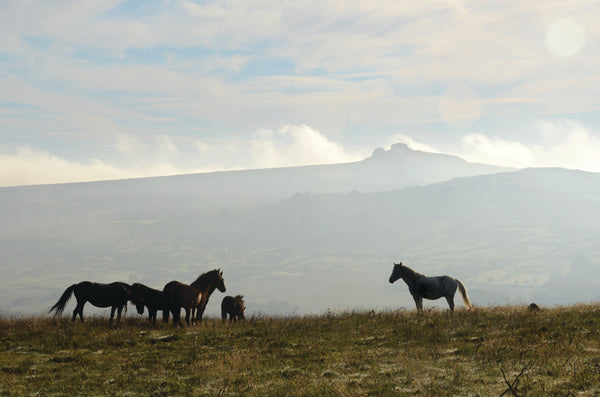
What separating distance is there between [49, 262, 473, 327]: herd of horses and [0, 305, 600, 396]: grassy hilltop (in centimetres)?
91

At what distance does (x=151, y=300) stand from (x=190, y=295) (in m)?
1.79

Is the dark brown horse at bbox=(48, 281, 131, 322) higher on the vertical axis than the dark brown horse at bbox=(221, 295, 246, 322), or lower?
higher

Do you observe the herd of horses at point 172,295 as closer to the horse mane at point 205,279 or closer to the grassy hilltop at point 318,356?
the horse mane at point 205,279

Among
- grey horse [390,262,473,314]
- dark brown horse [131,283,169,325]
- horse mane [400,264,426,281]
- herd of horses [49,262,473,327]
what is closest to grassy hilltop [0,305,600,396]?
dark brown horse [131,283,169,325]

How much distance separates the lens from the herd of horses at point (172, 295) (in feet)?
71.8

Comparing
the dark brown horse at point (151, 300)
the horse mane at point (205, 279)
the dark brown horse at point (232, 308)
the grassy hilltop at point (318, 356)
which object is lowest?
the grassy hilltop at point (318, 356)

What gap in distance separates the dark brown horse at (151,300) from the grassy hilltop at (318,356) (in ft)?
2.61

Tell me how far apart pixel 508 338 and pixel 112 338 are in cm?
1377

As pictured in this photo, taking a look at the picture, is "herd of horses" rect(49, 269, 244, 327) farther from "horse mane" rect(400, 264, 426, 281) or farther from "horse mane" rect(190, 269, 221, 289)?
"horse mane" rect(400, 264, 426, 281)

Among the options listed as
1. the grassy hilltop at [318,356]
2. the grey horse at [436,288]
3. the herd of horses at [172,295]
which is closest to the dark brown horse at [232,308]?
the herd of horses at [172,295]

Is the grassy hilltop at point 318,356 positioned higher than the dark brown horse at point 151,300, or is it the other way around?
the dark brown horse at point 151,300

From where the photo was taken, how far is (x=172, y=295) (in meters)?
21.8

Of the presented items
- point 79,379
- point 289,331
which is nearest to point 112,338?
point 79,379

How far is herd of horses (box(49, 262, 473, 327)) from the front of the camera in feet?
71.8
